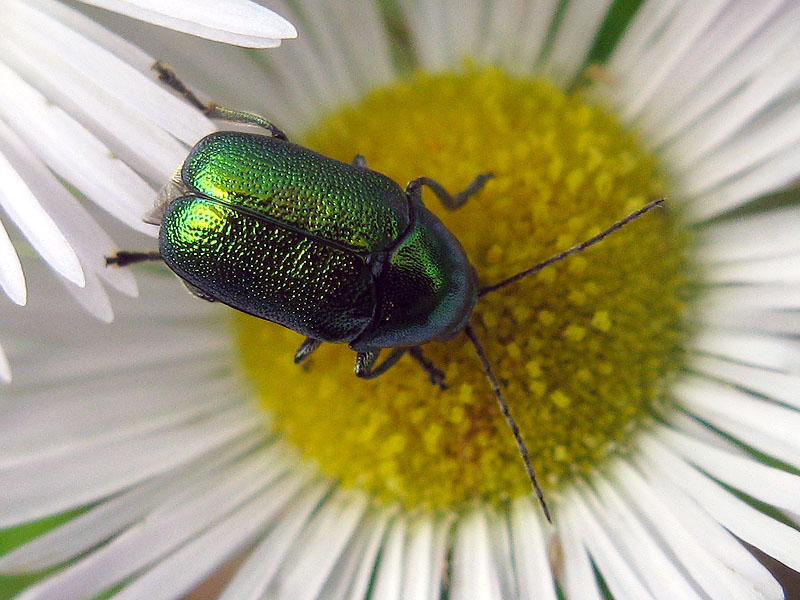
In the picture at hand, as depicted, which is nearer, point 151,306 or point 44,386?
point 44,386

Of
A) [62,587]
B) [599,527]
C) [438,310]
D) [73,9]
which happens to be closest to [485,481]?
[599,527]

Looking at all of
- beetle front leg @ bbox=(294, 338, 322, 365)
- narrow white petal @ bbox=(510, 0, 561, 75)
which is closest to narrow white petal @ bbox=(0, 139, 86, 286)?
beetle front leg @ bbox=(294, 338, 322, 365)

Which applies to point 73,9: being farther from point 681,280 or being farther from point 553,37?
point 681,280

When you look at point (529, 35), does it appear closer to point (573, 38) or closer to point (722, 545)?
point (573, 38)

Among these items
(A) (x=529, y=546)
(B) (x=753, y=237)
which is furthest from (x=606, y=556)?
(B) (x=753, y=237)

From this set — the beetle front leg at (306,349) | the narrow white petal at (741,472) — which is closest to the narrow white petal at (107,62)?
the beetle front leg at (306,349)

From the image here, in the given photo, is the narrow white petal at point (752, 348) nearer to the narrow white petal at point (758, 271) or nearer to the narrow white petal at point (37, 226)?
the narrow white petal at point (758, 271)
